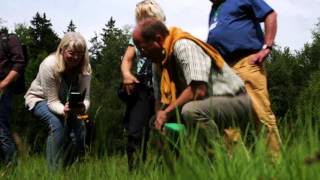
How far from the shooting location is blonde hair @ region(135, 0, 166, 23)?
554 cm

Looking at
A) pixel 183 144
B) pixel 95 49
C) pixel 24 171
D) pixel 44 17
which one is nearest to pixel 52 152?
pixel 24 171

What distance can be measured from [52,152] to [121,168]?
1538 mm

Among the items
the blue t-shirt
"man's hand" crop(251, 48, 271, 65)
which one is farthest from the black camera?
"man's hand" crop(251, 48, 271, 65)

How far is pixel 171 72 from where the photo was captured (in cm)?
473

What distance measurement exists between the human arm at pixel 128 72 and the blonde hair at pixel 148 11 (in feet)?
1.49

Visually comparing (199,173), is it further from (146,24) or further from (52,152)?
(52,152)

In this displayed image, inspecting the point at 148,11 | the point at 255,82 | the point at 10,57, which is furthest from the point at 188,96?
the point at 10,57

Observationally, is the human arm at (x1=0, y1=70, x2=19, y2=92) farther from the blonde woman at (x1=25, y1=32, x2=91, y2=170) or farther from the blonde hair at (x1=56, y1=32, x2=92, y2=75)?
the blonde hair at (x1=56, y1=32, x2=92, y2=75)

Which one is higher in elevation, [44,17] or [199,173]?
[44,17]

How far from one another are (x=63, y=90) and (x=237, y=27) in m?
1.80

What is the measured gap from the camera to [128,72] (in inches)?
226

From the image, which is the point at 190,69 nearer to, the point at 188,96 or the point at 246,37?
the point at 188,96

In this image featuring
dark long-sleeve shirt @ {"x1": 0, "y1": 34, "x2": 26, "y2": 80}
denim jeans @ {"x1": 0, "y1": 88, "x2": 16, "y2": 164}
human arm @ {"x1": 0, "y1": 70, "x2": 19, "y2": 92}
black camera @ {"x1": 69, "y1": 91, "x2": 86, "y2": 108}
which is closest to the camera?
black camera @ {"x1": 69, "y1": 91, "x2": 86, "y2": 108}

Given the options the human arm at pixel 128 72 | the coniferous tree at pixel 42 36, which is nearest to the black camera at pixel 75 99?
the human arm at pixel 128 72
